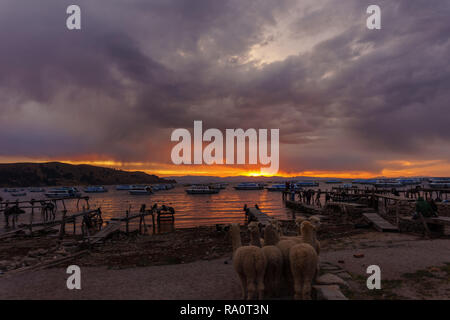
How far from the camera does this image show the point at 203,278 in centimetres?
949

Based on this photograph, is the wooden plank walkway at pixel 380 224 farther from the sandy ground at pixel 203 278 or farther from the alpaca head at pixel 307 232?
the alpaca head at pixel 307 232

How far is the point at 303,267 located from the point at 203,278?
4553 mm

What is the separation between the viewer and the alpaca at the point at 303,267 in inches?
237

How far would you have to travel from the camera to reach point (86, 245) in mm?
17250

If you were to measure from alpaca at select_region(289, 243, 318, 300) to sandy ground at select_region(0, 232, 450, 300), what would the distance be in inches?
74.6

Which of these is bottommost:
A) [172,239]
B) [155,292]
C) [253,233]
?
[172,239]

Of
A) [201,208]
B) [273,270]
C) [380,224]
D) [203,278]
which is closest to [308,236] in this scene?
[273,270]

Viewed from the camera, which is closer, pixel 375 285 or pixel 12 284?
pixel 375 285

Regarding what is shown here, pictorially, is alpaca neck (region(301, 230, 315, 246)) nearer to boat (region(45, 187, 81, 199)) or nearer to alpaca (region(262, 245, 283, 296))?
alpaca (region(262, 245, 283, 296))

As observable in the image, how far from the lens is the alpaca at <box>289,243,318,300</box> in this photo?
6.02 meters

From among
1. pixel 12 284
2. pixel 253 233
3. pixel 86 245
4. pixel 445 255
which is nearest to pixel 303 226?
pixel 253 233
